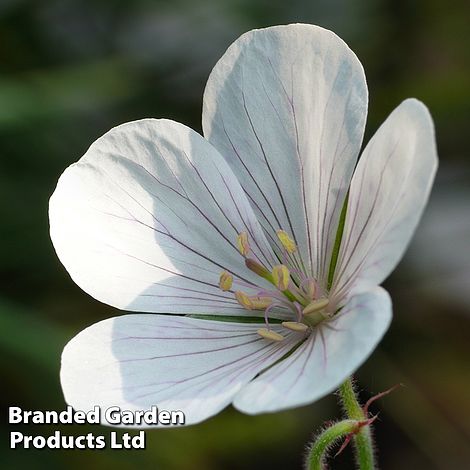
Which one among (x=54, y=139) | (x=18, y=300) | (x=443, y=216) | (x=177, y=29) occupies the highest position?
(x=177, y=29)

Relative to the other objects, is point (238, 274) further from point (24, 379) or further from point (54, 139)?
point (54, 139)

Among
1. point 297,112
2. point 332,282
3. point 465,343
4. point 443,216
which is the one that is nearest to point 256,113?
point 297,112

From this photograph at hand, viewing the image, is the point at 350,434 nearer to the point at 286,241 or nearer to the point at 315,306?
the point at 315,306

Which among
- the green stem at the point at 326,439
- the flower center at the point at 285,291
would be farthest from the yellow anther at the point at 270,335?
the green stem at the point at 326,439

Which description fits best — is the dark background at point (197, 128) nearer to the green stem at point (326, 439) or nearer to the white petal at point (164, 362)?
the white petal at point (164, 362)

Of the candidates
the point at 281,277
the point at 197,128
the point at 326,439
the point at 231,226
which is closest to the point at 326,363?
the point at 326,439

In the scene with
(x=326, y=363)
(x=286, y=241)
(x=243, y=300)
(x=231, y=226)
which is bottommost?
(x=326, y=363)

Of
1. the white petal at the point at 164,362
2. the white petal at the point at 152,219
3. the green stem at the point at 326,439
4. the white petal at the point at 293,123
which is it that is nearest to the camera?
the green stem at the point at 326,439
